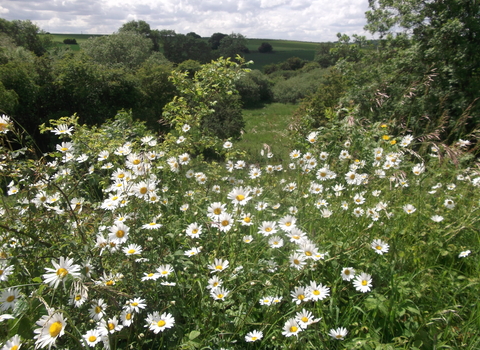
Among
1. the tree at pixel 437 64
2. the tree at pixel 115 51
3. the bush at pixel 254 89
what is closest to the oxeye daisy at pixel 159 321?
the tree at pixel 437 64

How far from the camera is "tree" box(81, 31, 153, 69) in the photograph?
1200 inches

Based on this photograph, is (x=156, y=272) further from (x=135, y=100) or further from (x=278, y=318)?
(x=135, y=100)

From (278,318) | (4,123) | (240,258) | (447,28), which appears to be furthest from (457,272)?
(447,28)

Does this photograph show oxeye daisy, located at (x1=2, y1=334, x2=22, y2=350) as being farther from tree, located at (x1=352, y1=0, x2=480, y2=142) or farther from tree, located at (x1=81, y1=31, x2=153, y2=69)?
tree, located at (x1=81, y1=31, x2=153, y2=69)

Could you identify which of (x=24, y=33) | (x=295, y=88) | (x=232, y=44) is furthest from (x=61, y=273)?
(x=232, y=44)

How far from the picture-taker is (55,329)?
1081 millimetres

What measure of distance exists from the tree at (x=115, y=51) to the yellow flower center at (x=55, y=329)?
32208 millimetres

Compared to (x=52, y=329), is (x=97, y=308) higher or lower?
lower

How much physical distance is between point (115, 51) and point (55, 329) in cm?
3460

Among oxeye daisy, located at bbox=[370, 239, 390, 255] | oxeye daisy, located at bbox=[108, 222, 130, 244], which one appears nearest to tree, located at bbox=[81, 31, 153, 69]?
oxeye daisy, located at bbox=[108, 222, 130, 244]

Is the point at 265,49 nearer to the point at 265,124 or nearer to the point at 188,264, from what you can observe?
the point at 265,124

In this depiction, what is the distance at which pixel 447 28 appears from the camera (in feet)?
22.9

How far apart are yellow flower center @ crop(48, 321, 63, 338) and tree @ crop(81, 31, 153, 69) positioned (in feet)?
106

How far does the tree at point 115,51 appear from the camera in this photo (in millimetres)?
30469
